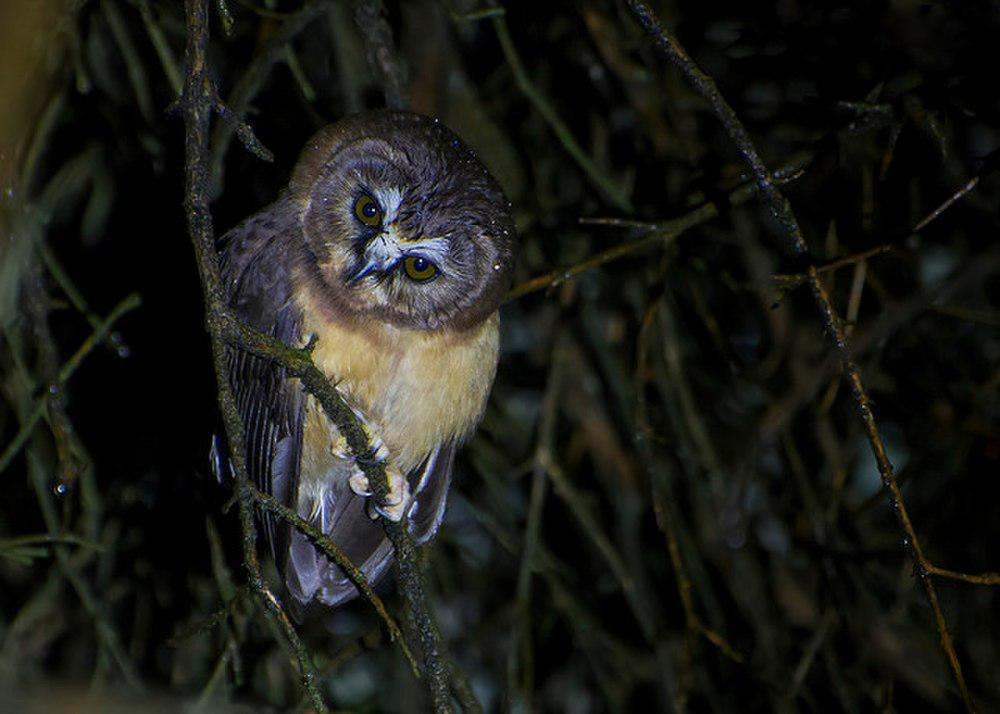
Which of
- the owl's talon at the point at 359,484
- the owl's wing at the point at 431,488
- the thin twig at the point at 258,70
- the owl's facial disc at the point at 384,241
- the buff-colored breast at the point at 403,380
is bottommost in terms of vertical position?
the owl's wing at the point at 431,488

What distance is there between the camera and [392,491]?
301 cm

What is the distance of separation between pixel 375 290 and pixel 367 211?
0.70ft

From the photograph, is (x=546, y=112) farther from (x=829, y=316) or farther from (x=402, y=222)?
(x=829, y=316)

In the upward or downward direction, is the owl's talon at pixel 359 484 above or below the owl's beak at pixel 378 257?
below

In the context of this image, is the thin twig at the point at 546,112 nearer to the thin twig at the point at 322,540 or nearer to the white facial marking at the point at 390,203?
the white facial marking at the point at 390,203

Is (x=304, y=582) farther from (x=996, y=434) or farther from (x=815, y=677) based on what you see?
(x=996, y=434)

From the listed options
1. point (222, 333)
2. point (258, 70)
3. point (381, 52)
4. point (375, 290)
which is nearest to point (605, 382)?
point (375, 290)

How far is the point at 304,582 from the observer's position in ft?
10.8

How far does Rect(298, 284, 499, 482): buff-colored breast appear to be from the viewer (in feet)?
9.21

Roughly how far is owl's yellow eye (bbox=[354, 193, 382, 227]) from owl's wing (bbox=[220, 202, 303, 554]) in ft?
0.63

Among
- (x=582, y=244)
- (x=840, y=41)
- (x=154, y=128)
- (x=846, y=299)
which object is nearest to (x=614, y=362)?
(x=582, y=244)

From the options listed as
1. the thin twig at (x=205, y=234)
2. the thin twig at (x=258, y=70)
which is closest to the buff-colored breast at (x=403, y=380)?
the thin twig at (x=258, y=70)

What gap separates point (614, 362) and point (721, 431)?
0.50 meters

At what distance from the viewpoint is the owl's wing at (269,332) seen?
9.21ft
